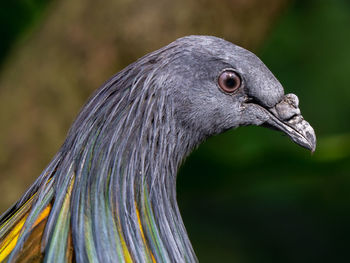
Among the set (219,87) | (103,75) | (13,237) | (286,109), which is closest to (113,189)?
(13,237)

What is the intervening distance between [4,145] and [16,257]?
7.53ft

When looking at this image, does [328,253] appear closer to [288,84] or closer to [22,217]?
[288,84]

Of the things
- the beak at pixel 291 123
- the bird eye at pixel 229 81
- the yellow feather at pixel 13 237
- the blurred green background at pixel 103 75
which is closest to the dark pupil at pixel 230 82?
the bird eye at pixel 229 81

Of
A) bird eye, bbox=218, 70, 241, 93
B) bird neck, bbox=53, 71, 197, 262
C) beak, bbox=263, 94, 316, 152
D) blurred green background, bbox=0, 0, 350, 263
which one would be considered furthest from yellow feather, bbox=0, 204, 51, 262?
blurred green background, bbox=0, 0, 350, 263

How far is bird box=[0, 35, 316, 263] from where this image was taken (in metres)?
2.55

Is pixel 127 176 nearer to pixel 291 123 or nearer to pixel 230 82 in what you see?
pixel 230 82

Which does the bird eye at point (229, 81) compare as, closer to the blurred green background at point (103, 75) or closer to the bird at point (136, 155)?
the bird at point (136, 155)

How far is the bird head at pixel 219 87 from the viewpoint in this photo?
9.01 ft

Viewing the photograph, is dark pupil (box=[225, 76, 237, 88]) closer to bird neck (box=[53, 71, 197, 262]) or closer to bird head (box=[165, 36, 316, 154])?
bird head (box=[165, 36, 316, 154])

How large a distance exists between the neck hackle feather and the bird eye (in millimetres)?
198

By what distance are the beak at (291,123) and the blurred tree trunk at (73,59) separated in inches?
69.7

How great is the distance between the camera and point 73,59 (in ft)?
15.4

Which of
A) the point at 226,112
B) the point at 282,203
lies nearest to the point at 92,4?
the point at 226,112

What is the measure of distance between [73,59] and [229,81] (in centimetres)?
209
